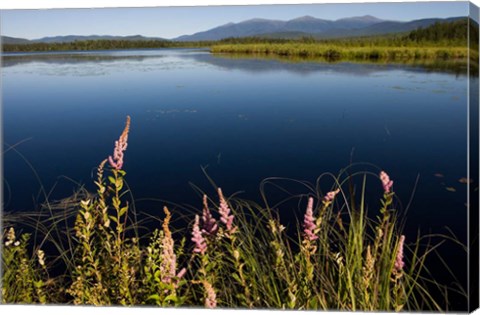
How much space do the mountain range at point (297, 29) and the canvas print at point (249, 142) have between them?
0.04 ft

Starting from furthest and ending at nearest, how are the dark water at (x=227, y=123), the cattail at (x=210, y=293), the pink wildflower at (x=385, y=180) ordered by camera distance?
the dark water at (x=227, y=123), the pink wildflower at (x=385, y=180), the cattail at (x=210, y=293)

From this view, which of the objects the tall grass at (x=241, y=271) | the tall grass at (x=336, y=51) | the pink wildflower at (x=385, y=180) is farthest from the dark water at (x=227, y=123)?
the pink wildflower at (x=385, y=180)

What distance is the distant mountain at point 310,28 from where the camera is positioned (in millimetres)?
3027

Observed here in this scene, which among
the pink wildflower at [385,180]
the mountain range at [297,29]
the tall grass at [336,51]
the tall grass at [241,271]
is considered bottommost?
the tall grass at [241,271]

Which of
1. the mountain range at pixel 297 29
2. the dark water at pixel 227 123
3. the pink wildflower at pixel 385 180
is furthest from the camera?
the dark water at pixel 227 123

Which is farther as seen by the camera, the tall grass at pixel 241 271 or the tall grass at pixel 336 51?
the tall grass at pixel 336 51

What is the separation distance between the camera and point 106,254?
2438 mm

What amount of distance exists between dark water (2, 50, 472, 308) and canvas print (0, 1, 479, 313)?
0.01 metres

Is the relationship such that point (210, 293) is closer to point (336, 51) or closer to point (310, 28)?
point (310, 28)

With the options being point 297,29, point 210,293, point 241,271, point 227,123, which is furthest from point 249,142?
point 210,293

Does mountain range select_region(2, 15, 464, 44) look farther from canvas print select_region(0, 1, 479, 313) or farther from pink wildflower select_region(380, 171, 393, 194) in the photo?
pink wildflower select_region(380, 171, 393, 194)

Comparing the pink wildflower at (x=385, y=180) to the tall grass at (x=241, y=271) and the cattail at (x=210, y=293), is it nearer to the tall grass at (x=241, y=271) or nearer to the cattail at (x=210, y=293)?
the tall grass at (x=241, y=271)

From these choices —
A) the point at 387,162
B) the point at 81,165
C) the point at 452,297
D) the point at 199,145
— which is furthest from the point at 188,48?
the point at 452,297

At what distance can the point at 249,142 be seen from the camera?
3672 millimetres
